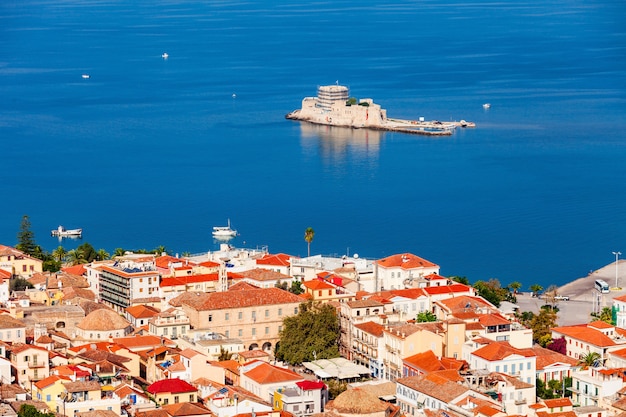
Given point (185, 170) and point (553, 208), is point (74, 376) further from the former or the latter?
point (185, 170)

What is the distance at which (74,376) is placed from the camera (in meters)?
29.5

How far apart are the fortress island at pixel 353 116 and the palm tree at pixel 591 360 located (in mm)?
55374

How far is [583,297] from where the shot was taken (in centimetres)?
4422

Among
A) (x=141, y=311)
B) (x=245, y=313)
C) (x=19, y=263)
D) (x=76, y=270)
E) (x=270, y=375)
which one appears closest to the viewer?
(x=270, y=375)

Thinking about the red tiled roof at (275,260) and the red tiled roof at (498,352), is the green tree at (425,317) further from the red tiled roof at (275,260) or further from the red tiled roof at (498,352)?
the red tiled roof at (275,260)

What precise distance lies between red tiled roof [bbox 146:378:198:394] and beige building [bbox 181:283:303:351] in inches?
219

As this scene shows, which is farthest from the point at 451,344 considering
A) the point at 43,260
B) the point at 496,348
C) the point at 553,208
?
the point at 553,208

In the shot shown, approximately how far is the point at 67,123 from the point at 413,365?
2520 inches

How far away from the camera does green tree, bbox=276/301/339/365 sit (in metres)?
33.8

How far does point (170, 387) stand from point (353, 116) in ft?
216

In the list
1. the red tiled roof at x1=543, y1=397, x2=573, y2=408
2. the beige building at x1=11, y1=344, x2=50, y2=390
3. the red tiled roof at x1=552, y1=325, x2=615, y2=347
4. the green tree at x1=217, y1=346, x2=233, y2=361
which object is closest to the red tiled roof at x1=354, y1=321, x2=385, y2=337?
the green tree at x1=217, y1=346, x2=233, y2=361

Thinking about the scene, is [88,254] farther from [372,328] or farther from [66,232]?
[372,328]

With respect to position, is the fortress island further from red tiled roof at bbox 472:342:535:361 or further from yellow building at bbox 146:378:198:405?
yellow building at bbox 146:378:198:405

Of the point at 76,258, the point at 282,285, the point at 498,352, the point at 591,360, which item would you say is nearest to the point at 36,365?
the point at 498,352
